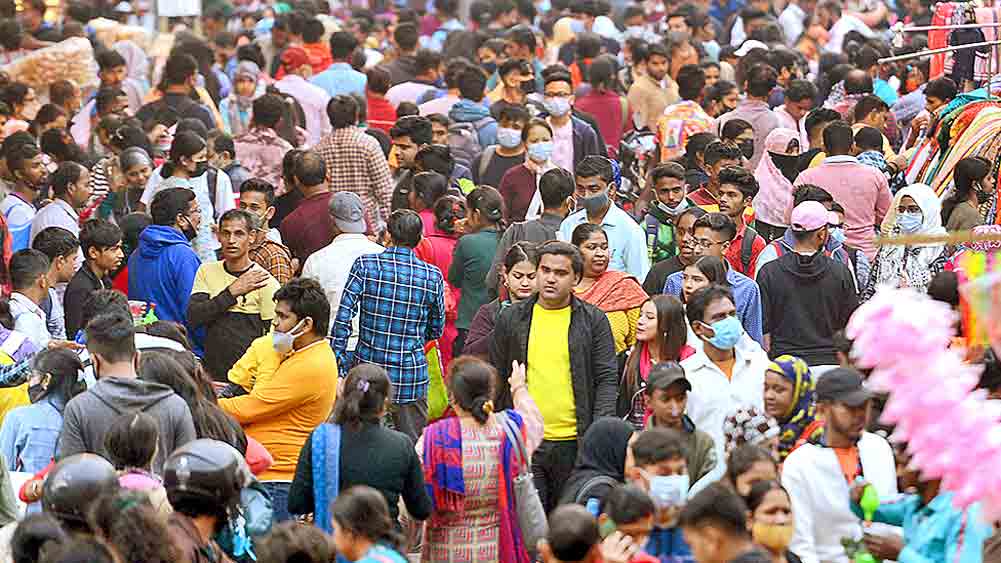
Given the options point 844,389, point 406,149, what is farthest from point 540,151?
point 844,389

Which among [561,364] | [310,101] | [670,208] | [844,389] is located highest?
[844,389]

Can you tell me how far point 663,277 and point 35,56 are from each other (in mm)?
8617

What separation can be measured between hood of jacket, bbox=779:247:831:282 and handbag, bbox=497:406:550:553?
2.73 metres

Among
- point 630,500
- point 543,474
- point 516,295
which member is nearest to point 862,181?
point 516,295

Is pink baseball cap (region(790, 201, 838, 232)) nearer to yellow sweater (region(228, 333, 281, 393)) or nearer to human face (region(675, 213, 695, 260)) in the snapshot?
human face (region(675, 213, 695, 260))

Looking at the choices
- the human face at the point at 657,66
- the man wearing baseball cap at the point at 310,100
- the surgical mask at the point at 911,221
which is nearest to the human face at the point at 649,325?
the surgical mask at the point at 911,221

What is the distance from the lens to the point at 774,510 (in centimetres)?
600

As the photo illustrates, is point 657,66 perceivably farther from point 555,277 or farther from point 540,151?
point 555,277

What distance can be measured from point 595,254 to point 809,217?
3.77ft

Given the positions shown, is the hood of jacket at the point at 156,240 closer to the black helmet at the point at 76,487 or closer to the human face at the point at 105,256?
the human face at the point at 105,256

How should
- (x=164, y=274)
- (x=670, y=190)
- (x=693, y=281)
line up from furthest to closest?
(x=670, y=190) → (x=164, y=274) → (x=693, y=281)

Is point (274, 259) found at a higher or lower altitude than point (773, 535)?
lower

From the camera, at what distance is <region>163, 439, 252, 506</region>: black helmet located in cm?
620

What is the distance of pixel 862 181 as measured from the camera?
11250 mm
